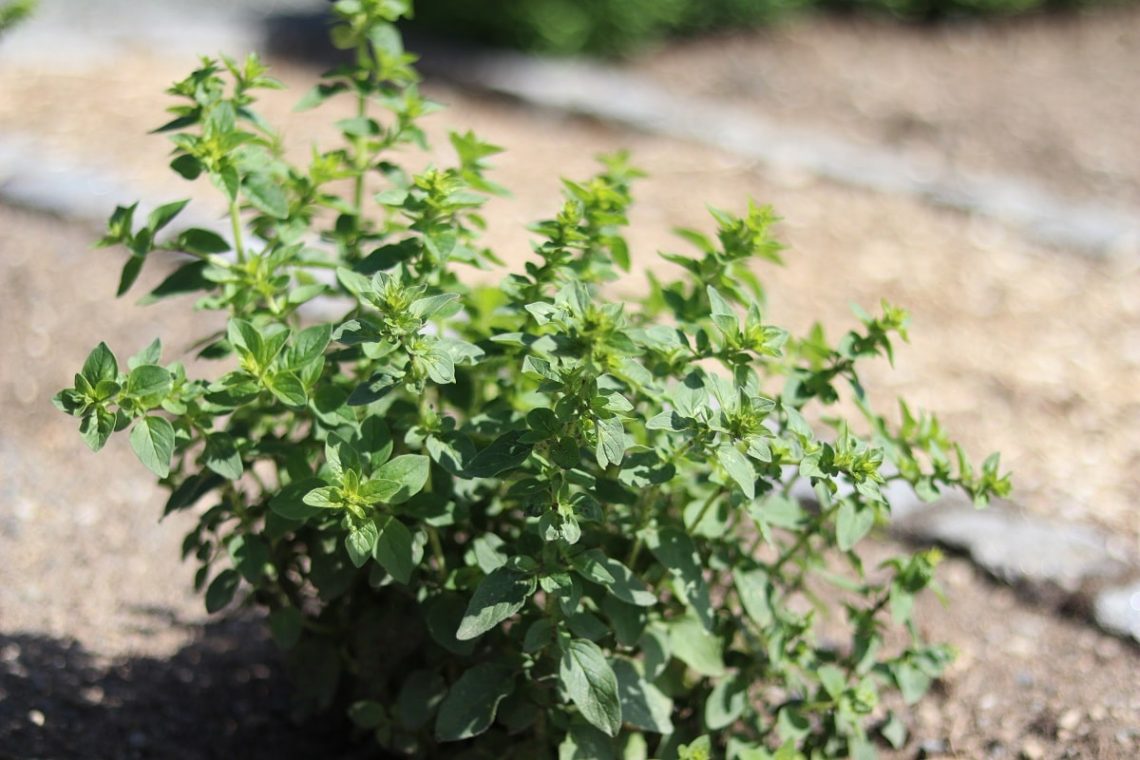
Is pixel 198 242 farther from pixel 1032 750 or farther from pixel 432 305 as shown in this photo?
pixel 1032 750

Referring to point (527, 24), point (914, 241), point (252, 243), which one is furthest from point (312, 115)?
point (914, 241)

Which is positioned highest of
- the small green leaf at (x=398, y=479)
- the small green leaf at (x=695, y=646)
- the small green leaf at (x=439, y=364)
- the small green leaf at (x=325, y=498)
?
the small green leaf at (x=439, y=364)

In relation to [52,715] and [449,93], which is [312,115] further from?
[52,715]

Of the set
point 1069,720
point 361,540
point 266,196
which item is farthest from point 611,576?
point 1069,720

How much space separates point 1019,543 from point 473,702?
5.98 ft

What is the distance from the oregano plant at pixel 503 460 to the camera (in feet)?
5.97

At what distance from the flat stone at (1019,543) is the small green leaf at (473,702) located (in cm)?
162

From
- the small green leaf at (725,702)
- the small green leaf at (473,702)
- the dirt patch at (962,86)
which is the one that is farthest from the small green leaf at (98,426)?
the dirt patch at (962,86)

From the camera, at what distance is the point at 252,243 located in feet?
13.7

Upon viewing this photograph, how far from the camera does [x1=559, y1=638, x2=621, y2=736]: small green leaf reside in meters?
1.87

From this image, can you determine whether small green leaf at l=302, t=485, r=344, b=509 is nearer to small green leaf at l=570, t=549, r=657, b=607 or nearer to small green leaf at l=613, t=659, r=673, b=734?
small green leaf at l=570, t=549, r=657, b=607

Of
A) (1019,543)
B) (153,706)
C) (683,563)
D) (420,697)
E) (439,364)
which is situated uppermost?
(439,364)

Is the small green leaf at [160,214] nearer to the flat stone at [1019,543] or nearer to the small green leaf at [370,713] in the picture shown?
the small green leaf at [370,713]

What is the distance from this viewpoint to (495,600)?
1.84 meters
